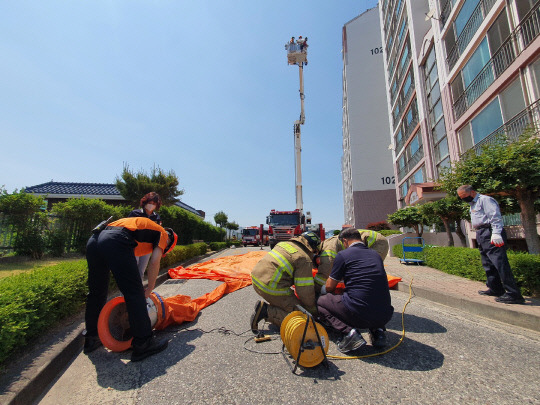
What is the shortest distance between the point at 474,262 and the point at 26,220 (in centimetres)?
1208

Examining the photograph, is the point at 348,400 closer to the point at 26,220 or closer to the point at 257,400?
the point at 257,400

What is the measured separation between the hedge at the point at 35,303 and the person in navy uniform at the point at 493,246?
5.72m

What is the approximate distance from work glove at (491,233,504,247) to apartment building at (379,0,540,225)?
3278 mm

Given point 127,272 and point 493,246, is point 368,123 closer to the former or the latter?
point 493,246


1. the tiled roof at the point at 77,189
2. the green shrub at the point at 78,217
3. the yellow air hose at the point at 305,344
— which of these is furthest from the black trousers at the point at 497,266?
the tiled roof at the point at 77,189

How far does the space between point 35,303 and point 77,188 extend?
25.6 metres

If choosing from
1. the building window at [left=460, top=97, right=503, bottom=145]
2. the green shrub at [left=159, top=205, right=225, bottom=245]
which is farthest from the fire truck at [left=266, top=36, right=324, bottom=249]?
the building window at [left=460, top=97, right=503, bottom=145]

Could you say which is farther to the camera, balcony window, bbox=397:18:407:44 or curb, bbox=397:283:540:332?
balcony window, bbox=397:18:407:44

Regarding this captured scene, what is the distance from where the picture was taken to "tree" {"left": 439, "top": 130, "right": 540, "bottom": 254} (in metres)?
4.62

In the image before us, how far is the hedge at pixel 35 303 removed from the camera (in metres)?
2.10

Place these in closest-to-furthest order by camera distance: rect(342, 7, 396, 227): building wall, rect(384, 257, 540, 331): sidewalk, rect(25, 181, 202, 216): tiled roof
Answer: rect(384, 257, 540, 331): sidewalk
rect(25, 181, 202, 216): tiled roof
rect(342, 7, 396, 227): building wall

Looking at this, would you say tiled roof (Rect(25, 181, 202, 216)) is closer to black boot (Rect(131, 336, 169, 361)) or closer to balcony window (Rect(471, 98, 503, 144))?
black boot (Rect(131, 336, 169, 361))

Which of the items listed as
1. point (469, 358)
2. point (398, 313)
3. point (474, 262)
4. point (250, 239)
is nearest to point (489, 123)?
point (474, 262)

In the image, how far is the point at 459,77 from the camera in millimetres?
12812
